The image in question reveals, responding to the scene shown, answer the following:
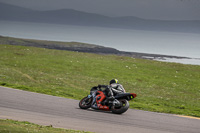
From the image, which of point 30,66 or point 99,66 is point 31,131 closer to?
point 30,66

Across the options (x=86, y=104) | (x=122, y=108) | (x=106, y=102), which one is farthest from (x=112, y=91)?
(x=86, y=104)

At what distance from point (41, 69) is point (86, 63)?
10.2m

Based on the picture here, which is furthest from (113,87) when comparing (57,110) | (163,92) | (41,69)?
(41,69)

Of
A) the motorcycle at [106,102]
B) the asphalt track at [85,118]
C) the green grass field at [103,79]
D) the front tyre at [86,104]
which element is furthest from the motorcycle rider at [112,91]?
the green grass field at [103,79]

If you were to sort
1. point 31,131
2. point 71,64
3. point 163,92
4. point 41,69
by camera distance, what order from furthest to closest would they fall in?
point 71,64, point 41,69, point 163,92, point 31,131

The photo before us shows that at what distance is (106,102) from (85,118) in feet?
7.57

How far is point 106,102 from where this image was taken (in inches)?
682

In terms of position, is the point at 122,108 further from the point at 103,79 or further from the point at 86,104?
the point at 103,79

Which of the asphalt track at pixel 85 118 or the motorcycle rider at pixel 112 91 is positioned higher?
the motorcycle rider at pixel 112 91

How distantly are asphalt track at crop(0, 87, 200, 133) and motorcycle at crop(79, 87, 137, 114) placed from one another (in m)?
0.31

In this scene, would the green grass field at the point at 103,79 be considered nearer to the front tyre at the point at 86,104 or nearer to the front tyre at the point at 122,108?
the front tyre at the point at 122,108

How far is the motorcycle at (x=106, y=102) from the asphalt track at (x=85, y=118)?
12.2 inches

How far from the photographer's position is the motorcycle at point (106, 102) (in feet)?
54.9

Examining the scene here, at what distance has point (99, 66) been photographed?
48.4m
